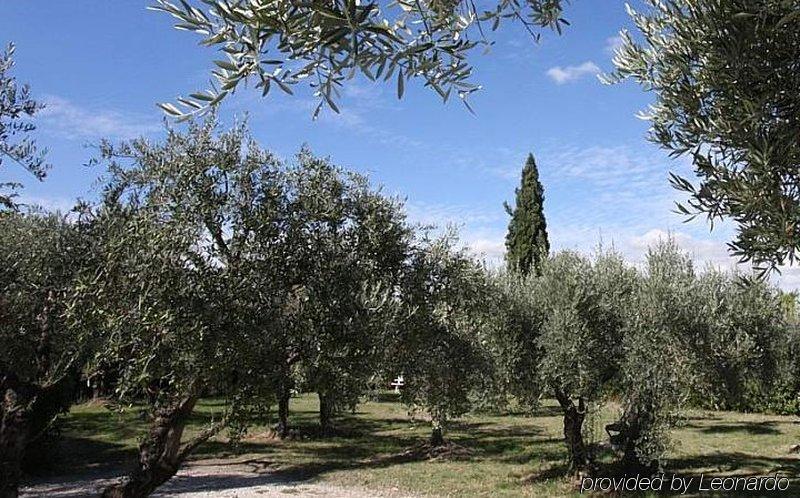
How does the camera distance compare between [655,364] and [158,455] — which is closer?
[158,455]

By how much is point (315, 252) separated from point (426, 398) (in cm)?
686

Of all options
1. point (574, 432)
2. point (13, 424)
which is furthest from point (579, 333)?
point (13, 424)

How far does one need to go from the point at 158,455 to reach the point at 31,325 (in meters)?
2.57

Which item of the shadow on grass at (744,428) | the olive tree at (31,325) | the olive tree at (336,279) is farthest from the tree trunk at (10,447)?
the shadow on grass at (744,428)

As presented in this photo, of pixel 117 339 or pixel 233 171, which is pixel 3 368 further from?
pixel 233 171

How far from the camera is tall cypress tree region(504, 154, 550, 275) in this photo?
3509cm

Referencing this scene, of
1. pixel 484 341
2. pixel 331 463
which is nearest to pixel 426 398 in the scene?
pixel 484 341

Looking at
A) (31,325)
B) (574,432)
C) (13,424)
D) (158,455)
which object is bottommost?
(574,432)

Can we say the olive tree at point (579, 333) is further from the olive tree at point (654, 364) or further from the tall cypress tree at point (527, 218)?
the tall cypress tree at point (527, 218)

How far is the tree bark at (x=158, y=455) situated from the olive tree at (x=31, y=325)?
4.02 feet

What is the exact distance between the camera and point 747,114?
3.60 m

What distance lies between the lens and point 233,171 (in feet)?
25.0

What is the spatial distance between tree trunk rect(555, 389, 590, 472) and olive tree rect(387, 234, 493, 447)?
68.1 inches

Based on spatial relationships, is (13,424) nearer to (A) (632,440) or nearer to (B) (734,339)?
(A) (632,440)
